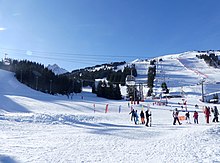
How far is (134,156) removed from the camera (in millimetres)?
11461

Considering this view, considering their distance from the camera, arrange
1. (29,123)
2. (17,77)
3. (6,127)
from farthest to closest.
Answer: (17,77) < (29,123) < (6,127)

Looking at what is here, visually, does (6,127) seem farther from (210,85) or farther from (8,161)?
(210,85)

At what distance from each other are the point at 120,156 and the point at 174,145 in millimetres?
3988

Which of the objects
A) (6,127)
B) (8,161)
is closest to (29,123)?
(6,127)

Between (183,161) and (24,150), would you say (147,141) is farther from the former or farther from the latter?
(24,150)

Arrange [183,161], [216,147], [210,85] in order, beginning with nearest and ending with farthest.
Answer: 1. [183,161]
2. [216,147]
3. [210,85]

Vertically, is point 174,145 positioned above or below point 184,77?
below

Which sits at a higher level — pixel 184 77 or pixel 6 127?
pixel 184 77

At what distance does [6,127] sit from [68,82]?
339 ft

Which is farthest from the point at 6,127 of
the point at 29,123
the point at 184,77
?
the point at 184,77

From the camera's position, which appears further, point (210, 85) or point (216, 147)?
point (210, 85)

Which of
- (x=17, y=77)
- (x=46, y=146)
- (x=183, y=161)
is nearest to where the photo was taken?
(x=183, y=161)

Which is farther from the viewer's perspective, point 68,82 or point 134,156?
point 68,82

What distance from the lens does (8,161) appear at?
1000 centimetres
